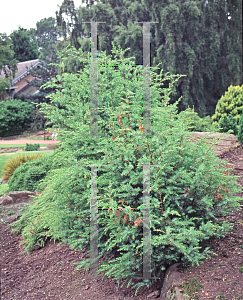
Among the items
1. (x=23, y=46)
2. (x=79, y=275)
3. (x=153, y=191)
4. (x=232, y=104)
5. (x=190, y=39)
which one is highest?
(x=23, y=46)

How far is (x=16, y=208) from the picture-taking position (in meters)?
6.05

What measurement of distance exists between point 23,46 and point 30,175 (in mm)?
35752

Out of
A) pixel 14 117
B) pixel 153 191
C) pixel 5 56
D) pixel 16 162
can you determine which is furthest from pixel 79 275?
pixel 5 56

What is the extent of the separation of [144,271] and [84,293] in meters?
0.66

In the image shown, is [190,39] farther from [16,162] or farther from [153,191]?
[153,191]

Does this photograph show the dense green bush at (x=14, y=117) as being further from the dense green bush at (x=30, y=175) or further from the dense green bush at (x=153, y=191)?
the dense green bush at (x=153, y=191)

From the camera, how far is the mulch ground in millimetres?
2164

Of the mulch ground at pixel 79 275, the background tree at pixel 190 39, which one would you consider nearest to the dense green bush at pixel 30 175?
the mulch ground at pixel 79 275

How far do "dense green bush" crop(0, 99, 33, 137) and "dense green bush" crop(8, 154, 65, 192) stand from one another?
55.6 ft

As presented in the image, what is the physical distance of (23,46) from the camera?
37562 mm

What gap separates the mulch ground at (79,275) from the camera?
2.16 metres

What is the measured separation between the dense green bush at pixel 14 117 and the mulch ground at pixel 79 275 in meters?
20.0

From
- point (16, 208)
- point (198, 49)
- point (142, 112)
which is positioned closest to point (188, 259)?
point (142, 112)

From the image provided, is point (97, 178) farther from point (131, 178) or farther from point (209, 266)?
point (209, 266)
